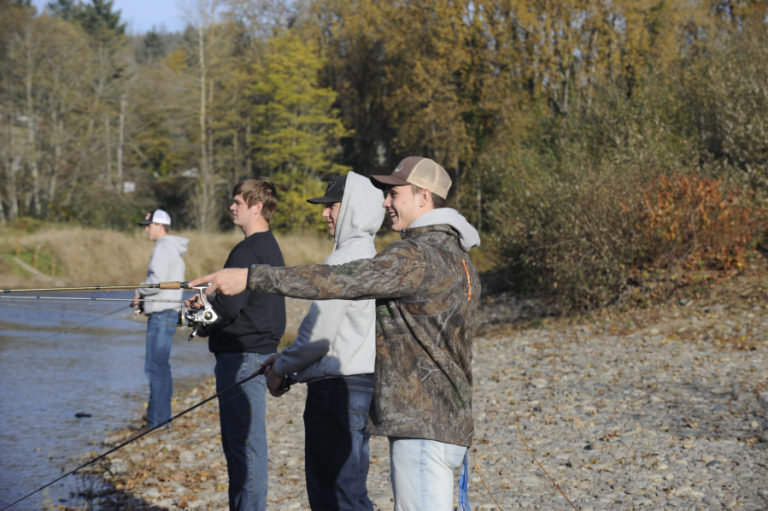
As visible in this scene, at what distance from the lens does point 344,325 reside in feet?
13.6

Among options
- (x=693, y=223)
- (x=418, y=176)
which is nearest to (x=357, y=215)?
(x=418, y=176)

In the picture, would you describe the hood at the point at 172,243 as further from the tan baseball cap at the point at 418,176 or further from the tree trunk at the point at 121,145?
the tree trunk at the point at 121,145

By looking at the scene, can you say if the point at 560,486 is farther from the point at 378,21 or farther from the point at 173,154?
the point at 173,154

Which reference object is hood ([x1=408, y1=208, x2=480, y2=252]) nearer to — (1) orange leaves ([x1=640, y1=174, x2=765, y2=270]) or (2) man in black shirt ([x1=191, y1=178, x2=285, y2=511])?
(2) man in black shirt ([x1=191, y1=178, x2=285, y2=511])

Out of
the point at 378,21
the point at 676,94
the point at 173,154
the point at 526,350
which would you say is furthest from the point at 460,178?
the point at 526,350

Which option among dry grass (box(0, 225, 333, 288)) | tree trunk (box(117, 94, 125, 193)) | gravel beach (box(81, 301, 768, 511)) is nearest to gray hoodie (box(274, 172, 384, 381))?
gravel beach (box(81, 301, 768, 511))

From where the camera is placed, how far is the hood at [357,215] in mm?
4273

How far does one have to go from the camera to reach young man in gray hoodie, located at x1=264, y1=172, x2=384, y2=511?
13.3ft

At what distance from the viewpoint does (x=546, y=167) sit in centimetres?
2083

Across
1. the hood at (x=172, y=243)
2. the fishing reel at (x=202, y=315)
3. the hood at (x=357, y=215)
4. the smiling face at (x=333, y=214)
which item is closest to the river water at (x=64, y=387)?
the fishing reel at (x=202, y=315)

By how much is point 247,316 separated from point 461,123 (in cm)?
3263

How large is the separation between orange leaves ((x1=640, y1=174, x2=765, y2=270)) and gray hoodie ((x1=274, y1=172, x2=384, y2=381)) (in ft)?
38.2

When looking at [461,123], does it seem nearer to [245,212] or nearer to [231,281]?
[245,212]

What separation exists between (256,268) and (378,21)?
43986 millimetres
